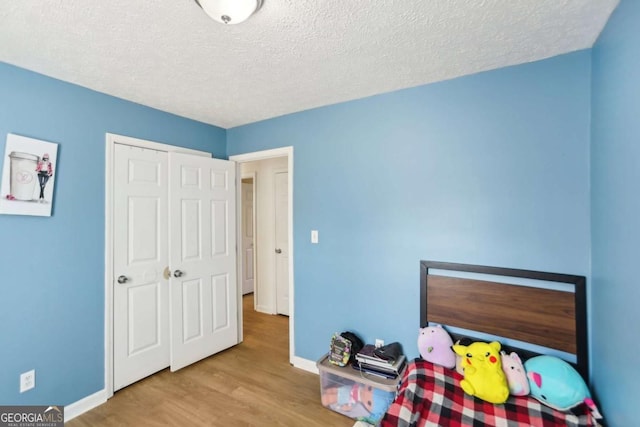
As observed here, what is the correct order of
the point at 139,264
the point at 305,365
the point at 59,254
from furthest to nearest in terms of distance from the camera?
the point at 305,365 < the point at 139,264 < the point at 59,254

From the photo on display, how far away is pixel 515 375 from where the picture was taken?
1.64 metres

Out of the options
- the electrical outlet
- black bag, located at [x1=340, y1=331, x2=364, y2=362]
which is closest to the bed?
black bag, located at [x1=340, y1=331, x2=364, y2=362]

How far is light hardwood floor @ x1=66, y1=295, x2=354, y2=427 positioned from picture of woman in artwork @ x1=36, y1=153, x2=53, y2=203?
62.7 inches

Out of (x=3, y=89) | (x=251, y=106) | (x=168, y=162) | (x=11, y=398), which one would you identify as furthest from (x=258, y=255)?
(x=3, y=89)

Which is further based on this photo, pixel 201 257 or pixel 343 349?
pixel 201 257

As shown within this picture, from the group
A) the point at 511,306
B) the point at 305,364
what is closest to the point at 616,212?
the point at 511,306

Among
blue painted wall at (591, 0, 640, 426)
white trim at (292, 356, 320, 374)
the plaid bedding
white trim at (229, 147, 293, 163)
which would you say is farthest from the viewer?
white trim at (229, 147, 293, 163)

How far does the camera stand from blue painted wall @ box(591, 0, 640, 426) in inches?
44.5

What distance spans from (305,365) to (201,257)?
4.71ft

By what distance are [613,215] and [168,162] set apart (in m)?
3.05

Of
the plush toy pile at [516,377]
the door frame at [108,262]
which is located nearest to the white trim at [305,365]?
the plush toy pile at [516,377]

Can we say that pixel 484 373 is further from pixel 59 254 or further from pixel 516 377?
pixel 59 254

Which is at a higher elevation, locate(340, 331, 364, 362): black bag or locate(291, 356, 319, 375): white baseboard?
locate(340, 331, 364, 362): black bag

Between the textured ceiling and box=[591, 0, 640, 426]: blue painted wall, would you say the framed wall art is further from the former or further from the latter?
box=[591, 0, 640, 426]: blue painted wall
